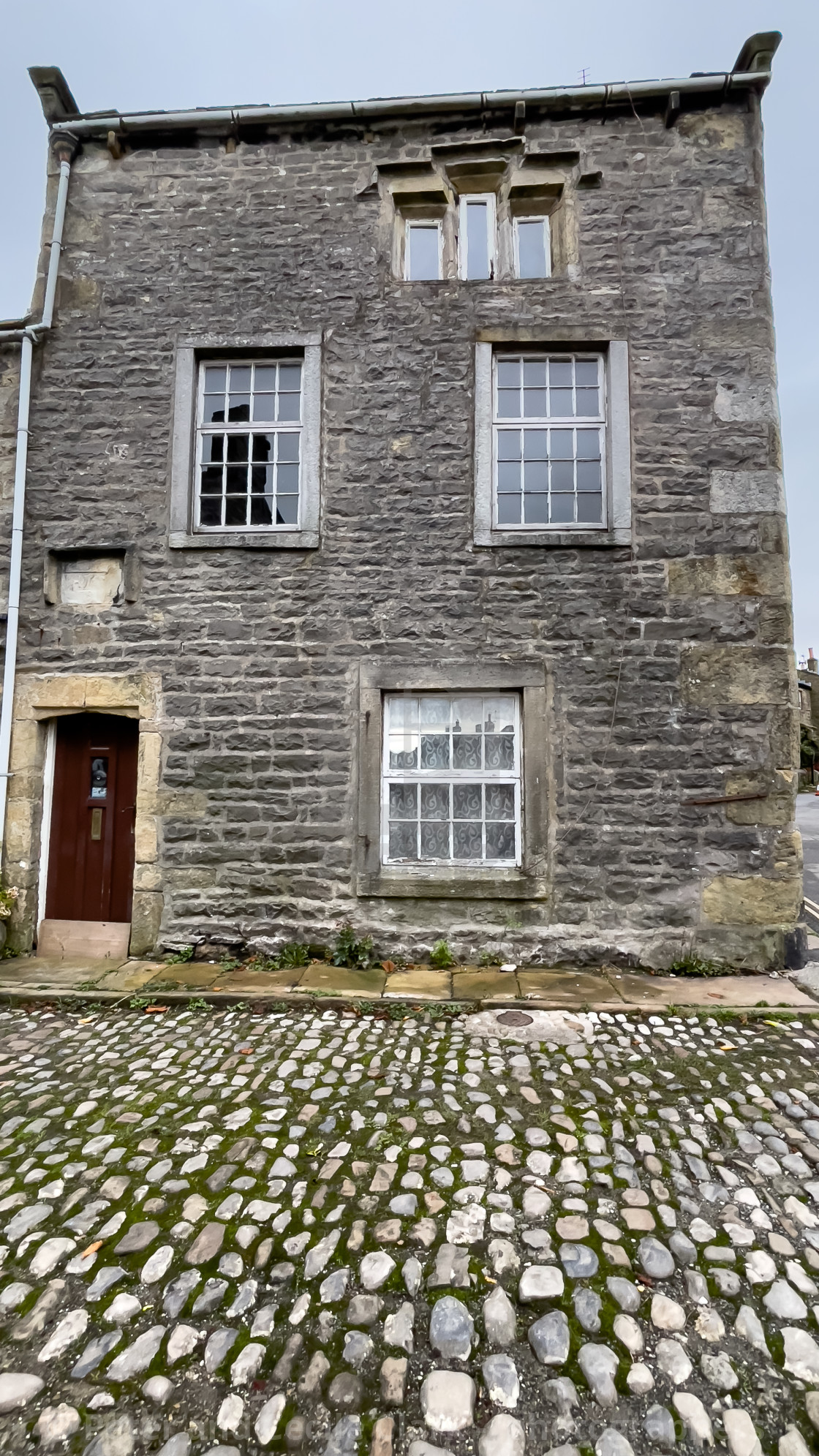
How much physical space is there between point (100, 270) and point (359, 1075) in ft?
22.7

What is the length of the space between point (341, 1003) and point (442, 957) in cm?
99

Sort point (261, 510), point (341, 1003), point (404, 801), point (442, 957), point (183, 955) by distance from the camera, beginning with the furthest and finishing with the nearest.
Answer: point (261, 510) < point (404, 801) < point (183, 955) < point (442, 957) < point (341, 1003)

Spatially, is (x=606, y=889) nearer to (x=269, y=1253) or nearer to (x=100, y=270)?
(x=269, y=1253)

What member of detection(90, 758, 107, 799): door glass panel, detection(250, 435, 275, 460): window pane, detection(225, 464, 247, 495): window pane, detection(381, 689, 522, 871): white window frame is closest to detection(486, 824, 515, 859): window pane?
detection(381, 689, 522, 871): white window frame

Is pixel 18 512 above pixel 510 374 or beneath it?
beneath

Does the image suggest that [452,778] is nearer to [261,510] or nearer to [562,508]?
[562,508]

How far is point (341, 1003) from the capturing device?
448 cm

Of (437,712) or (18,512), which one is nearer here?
(437,712)

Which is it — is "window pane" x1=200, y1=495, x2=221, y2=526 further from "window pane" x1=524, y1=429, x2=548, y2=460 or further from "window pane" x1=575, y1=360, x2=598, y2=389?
"window pane" x1=575, y1=360, x2=598, y2=389

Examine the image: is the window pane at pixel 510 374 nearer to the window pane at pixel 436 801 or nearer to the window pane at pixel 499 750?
the window pane at pixel 499 750

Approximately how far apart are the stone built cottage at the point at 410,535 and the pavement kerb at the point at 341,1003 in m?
0.74

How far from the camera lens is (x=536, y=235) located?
5.96 meters

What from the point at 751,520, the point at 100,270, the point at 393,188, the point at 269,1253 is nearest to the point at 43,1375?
the point at 269,1253

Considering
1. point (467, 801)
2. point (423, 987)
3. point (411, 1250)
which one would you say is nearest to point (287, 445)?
point (467, 801)
